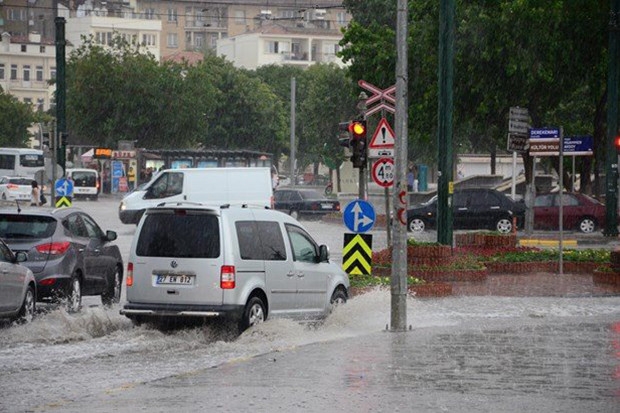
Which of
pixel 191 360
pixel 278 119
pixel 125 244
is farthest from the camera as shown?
pixel 278 119

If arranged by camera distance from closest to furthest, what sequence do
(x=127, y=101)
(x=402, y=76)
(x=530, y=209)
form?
(x=402, y=76) < (x=530, y=209) < (x=127, y=101)

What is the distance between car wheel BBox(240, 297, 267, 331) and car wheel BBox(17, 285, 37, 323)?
3.42 meters

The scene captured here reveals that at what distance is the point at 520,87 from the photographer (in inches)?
2032

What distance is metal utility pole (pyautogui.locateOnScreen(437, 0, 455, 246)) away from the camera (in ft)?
100

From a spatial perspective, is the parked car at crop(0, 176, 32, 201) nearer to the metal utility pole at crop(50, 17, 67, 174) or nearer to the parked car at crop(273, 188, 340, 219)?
the parked car at crop(273, 188, 340, 219)

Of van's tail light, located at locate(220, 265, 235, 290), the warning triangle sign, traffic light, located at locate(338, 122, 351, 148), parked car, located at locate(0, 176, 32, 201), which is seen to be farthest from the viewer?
parked car, located at locate(0, 176, 32, 201)

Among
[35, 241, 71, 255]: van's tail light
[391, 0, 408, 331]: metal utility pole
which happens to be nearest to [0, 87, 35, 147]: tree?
[35, 241, 71, 255]: van's tail light

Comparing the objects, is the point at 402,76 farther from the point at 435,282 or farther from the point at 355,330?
the point at 435,282

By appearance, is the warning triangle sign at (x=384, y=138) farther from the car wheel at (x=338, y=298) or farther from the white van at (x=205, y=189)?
the white van at (x=205, y=189)

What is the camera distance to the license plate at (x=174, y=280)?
1950 centimetres

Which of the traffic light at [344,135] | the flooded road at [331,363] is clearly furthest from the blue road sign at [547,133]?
the flooded road at [331,363]

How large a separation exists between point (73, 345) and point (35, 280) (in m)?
3.75

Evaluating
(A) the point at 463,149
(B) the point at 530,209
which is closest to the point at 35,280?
(B) the point at 530,209

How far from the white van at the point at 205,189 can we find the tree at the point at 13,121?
77612 millimetres
